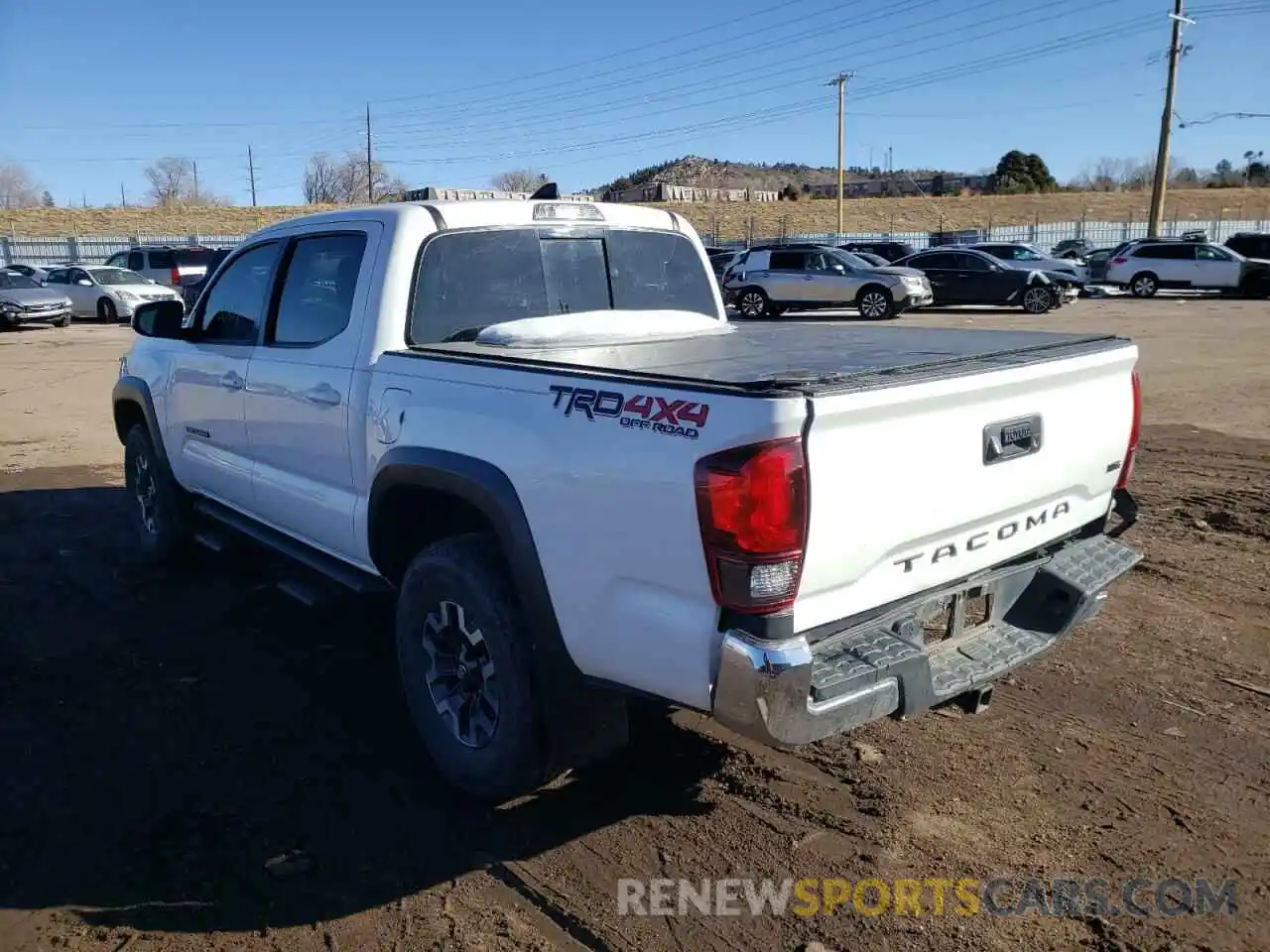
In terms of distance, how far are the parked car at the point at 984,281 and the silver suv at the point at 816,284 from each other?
0.89m

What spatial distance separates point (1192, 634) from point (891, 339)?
2186mm

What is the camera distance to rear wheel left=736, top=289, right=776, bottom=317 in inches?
1005

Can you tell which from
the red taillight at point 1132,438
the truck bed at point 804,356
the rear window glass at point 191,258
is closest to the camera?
the truck bed at point 804,356

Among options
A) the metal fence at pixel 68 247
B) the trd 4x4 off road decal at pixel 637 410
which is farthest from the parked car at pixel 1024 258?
the metal fence at pixel 68 247

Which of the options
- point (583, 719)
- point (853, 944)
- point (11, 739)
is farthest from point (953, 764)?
point (11, 739)

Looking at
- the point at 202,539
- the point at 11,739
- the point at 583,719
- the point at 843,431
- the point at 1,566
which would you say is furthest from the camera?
the point at 1,566

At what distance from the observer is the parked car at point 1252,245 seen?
1202 inches

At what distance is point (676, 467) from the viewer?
264 cm

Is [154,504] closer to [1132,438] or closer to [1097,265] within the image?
[1132,438]

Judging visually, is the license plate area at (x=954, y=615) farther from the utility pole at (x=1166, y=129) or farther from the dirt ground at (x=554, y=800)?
the utility pole at (x=1166, y=129)

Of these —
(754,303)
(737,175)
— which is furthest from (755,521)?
(737,175)

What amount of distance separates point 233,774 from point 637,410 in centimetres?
220

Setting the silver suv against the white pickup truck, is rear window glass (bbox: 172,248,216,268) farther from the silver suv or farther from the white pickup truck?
the white pickup truck

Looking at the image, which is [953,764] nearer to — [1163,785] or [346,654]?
[1163,785]
